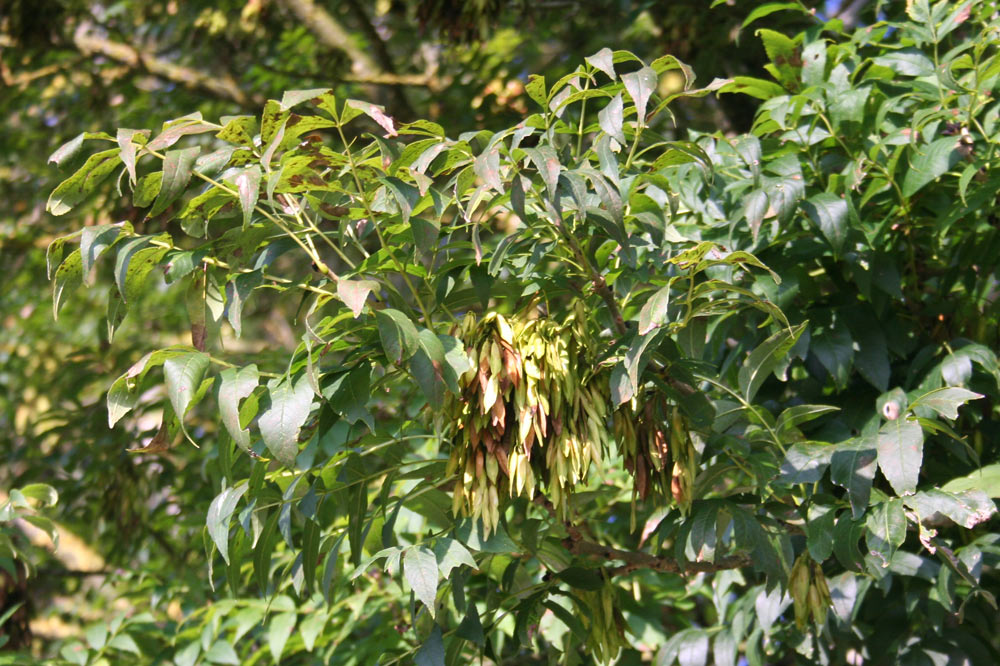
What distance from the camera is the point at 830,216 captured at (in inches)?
54.6

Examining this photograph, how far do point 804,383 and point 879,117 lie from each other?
1.41ft

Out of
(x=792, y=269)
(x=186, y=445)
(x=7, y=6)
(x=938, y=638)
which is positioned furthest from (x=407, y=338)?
(x=7, y=6)

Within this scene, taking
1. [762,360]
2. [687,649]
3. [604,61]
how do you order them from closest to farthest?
[604,61] → [762,360] → [687,649]

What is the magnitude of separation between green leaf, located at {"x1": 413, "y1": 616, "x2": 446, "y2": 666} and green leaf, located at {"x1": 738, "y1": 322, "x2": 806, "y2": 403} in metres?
0.48

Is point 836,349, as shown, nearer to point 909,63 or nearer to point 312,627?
point 909,63

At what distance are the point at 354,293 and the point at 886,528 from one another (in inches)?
25.9

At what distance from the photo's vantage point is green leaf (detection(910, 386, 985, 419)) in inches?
46.2

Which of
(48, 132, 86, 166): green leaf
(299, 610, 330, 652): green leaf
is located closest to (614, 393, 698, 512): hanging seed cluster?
(48, 132, 86, 166): green leaf

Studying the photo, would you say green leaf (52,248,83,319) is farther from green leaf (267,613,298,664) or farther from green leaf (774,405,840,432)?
green leaf (267,613,298,664)

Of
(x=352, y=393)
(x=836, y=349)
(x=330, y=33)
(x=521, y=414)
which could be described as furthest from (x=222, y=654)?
(x=330, y=33)

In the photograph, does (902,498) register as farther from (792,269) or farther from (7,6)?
(7,6)

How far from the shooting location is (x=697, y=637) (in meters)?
1.72

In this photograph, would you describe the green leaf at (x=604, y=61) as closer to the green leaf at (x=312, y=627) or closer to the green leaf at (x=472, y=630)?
the green leaf at (x=472, y=630)

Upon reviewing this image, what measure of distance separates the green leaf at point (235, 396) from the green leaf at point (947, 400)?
0.77 metres
